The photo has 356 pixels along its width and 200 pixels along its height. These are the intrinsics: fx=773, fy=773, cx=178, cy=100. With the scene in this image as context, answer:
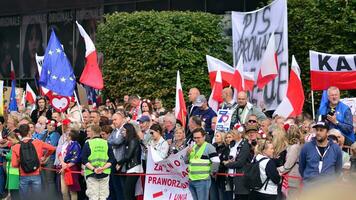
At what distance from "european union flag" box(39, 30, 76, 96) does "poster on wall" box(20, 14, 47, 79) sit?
15796 millimetres

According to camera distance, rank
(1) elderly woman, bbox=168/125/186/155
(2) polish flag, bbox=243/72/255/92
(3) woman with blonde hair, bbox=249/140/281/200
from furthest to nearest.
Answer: (2) polish flag, bbox=243/72/255/92 < (1) elderly woman, bbox=168/125/186/155 < (3) woman with blonde hair, bbox=249/140/281/200

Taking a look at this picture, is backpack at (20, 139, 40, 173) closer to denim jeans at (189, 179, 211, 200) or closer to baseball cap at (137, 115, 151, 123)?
baseball cap at (137, 115, 151, 123)

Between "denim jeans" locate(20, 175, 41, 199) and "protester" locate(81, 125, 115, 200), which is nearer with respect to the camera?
"protester" locate(81, 125, 115, 200)

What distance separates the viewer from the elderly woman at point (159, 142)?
39.7 feet

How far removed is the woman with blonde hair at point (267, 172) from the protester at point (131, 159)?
9.62 ft

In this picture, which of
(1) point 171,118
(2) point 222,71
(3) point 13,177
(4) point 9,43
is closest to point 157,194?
(1) point 171,118

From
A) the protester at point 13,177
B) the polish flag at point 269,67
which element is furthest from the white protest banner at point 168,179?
the polish flag at point 269,67

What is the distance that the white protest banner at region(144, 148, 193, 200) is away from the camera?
1192 cm

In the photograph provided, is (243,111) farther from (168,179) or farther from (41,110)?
(41,110)

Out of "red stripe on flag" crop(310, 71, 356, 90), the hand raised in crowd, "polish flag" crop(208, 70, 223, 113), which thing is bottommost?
the hand raised in crowd

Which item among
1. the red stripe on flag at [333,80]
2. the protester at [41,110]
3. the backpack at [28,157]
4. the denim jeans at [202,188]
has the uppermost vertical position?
the red stripe on flag at [333,80]

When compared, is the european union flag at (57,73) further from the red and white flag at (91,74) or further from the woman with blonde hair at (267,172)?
the woman with blonde hair at (267,172)

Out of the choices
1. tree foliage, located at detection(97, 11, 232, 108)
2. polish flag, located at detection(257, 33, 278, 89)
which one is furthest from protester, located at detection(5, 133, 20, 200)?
tree foliage, located at detection(97, 11, 232, 108)

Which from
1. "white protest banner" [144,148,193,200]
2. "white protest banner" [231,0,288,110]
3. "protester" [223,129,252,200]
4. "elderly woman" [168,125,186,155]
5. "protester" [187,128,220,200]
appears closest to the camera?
"protester" [223,129,252,200]
